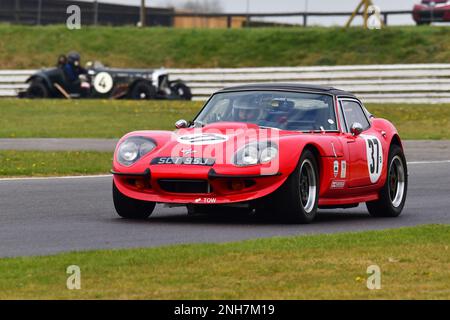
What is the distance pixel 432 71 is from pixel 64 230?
81.9ft

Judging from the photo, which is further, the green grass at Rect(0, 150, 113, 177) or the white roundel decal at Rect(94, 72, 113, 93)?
the white roundel decal at Rect(94, 72, 113, 93)

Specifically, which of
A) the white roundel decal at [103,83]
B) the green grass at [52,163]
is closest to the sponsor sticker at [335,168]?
the green grass at [52,163]

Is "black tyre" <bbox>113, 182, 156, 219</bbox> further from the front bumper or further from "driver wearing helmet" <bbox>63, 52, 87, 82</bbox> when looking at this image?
"driver wearing helmet" <bbox>63, 52, 87, 82</bbox>

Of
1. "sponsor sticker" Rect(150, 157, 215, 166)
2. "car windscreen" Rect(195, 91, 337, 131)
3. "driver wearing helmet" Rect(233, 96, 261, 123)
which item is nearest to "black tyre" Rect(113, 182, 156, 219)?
"sponsor sticker" Rect(150, 157, 215, 166)

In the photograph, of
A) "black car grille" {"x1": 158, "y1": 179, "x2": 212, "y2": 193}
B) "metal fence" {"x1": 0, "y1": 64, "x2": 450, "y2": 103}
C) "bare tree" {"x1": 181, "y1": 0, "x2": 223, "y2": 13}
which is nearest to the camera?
"black car grille" {"x1": 158, "y1": 179, "x2": 212, "y2": 193}

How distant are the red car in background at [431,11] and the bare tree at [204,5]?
6.95 metres

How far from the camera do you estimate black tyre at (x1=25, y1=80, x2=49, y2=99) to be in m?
35.1

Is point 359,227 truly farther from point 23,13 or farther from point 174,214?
point 23,13

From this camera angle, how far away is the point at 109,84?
34.7 meters

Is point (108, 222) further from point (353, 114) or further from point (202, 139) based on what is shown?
point (353, 114)

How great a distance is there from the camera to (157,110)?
31344 mm

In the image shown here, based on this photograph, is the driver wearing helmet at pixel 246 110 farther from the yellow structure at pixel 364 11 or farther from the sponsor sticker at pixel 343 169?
the yellow structure at pixel 364 11

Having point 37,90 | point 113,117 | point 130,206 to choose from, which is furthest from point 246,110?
point 37,90
